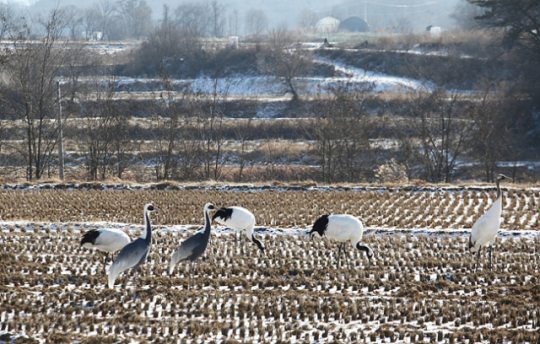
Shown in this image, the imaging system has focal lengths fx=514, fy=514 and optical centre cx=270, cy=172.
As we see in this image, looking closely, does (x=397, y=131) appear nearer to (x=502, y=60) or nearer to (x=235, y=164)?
(x=235, y=164)

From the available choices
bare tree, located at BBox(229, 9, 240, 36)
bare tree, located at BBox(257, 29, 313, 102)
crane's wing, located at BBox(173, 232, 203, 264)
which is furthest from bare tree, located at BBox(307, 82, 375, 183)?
bare tree, located at BBox(229, 9, 240, 36)

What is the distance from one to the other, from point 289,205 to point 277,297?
877 centimetres

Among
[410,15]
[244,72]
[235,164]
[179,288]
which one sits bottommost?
[235,164]

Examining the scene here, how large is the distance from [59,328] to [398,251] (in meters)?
7.49

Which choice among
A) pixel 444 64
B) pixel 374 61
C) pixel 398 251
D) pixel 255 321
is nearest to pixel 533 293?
pixel 398 251

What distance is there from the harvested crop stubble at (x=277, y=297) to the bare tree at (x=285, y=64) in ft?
112

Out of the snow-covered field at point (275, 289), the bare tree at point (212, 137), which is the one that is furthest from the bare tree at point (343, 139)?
the snow-covered field at point (275, 289)

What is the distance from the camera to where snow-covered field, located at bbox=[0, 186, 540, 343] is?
6.50 meters

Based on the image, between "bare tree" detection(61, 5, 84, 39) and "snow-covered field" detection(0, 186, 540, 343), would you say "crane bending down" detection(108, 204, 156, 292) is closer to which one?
"snow-covered field" detection(0, 186, 540, 343)

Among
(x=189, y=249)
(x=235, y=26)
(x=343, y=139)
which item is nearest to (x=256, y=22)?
(x=235, y=26)

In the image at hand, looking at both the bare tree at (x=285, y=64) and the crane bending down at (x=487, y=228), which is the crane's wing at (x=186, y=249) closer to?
the crane bending down at (x=487, y=228)

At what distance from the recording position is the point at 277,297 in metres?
7.99

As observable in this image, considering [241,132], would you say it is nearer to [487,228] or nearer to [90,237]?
[487,228]

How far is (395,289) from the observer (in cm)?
871
